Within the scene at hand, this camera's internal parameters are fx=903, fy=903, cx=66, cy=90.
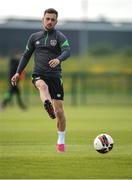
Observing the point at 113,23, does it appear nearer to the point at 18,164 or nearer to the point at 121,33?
the point at 121,33

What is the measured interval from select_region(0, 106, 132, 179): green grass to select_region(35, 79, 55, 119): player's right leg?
2.46ft

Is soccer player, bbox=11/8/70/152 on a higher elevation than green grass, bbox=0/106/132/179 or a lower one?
higher

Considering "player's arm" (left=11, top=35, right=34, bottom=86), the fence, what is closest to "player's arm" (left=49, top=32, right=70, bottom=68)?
"player's arm" (left=11, top=35, right=34, bottom=86)

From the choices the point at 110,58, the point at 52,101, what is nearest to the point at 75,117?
the point at 52,101

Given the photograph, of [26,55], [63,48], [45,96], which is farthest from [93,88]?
[45,96]

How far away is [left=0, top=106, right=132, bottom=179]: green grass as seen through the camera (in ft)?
42.3

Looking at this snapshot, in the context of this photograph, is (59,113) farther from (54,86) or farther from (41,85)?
(41,85)

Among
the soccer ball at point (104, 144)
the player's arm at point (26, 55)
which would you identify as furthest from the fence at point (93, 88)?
the soccer ball at point (104, 144)

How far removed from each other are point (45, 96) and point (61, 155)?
1.09m

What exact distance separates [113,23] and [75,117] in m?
29.2

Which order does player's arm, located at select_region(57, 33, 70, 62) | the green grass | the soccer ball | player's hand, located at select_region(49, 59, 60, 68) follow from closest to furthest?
the green grass
the soccer ball
player's hand, located at select_region(49, 59, 60, 68)
player's arm, located at select_region(57, 33, 70, 62)

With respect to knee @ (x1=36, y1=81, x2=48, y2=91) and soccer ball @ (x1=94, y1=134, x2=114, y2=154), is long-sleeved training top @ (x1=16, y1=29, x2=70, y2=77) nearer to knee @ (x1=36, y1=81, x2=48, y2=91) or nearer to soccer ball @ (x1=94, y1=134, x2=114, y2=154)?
knee @ (x1=36, y1=81, x2=48, y2=91)

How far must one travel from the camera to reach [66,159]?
1463 centimetres

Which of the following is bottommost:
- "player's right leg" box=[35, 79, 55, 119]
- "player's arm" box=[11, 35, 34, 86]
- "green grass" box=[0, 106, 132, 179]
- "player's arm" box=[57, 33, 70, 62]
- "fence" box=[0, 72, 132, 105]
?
"fence" box=[0, 72, 132, 105]
